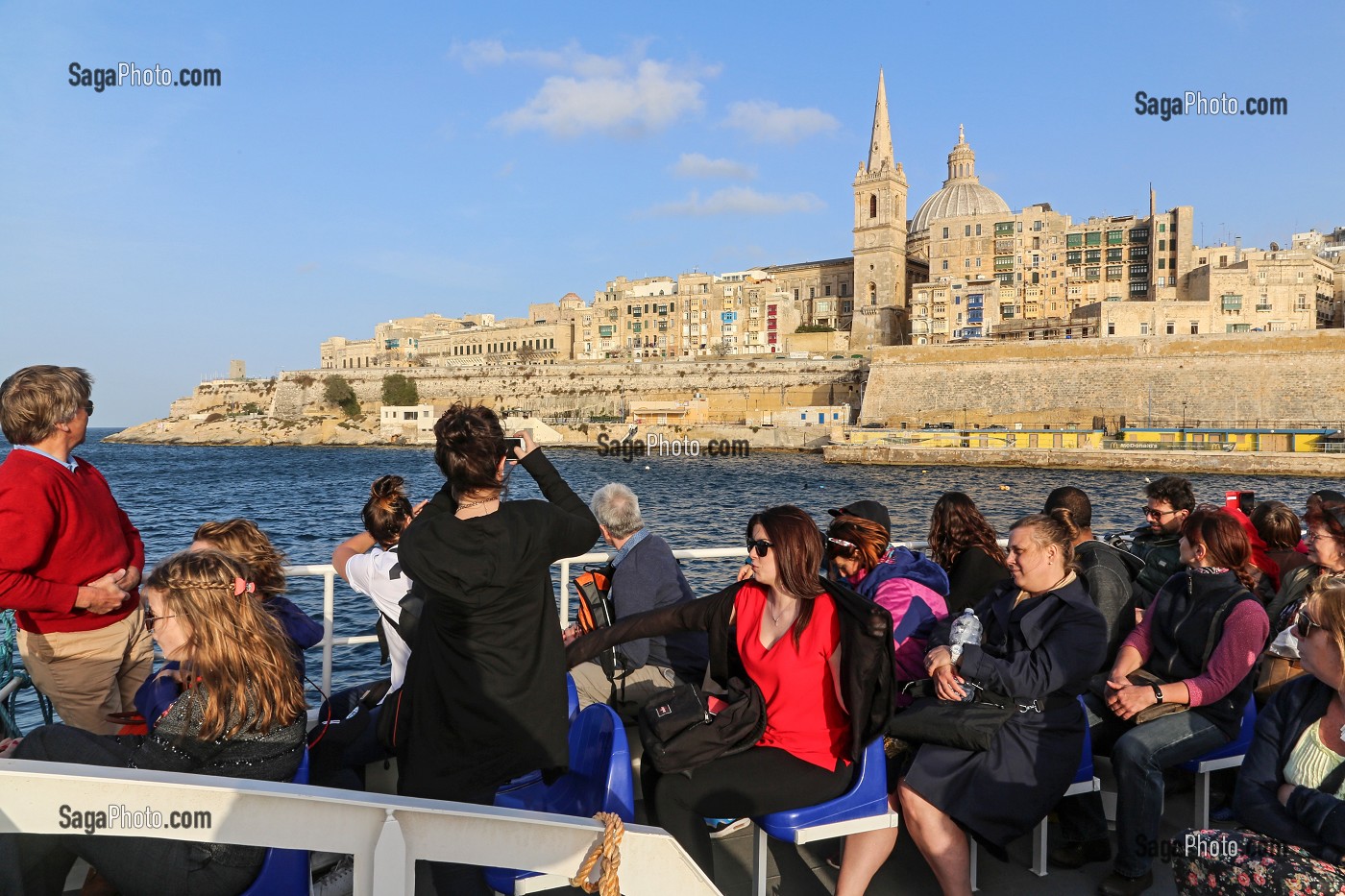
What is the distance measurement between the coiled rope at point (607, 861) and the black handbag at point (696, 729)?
92cm

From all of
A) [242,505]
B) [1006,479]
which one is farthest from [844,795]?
[1006,479]

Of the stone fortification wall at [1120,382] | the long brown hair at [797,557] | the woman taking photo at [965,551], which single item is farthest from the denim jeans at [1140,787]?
the stone fortification wall at [1120,382]

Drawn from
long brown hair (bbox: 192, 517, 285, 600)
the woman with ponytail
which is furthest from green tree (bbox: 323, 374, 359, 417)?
long brown hair (bbox: 192, 517, 285, 600)

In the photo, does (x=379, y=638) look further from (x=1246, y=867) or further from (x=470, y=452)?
(x=1246, y=867)

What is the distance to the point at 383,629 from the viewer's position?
2.98 m

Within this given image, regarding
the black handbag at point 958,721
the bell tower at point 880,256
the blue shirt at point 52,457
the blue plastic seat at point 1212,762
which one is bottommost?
the blue plastic seat at point 1212,762

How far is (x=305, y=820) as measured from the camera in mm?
1185

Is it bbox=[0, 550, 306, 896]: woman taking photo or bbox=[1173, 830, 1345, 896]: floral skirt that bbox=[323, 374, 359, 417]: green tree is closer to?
bbox=[0, 550, 306, 896]: woman taking photo

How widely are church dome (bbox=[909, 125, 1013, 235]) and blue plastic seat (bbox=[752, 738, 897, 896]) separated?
206ft

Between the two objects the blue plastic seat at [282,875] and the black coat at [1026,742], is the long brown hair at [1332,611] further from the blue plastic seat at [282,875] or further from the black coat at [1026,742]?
the blue plastic seat at [282,875]

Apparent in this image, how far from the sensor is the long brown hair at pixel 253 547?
2.60 metres

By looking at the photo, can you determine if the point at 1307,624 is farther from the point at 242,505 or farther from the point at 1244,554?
the point at 242,505

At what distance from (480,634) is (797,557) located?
0.85m

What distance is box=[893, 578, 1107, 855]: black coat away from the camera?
7.62 ft
